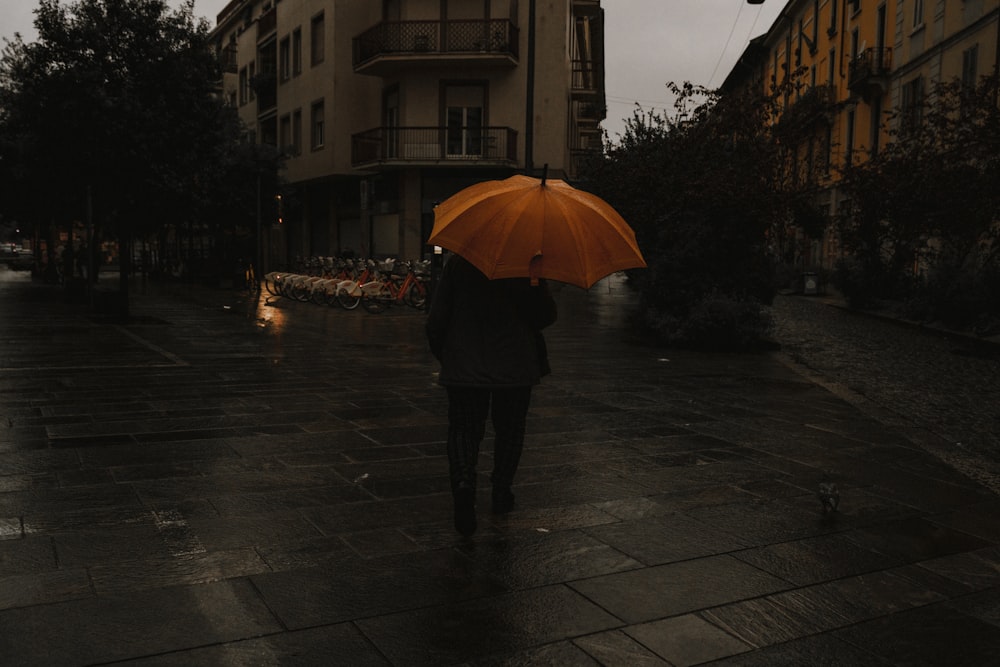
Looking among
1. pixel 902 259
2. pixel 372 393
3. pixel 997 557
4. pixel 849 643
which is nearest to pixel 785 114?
pixel 902 259

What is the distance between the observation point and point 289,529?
472 cm

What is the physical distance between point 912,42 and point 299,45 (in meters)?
22.1

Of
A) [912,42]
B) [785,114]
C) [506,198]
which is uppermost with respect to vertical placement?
[912,42]

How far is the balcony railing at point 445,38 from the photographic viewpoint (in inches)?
1205

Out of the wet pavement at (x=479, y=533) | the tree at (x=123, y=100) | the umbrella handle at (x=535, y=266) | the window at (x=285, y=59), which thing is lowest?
the wet pavement at (x=479, y=533)

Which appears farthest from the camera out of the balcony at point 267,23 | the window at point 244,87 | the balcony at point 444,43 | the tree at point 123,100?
the window at point 244,87

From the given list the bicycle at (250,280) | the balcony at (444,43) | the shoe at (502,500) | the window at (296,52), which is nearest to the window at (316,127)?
the window at (296,52)

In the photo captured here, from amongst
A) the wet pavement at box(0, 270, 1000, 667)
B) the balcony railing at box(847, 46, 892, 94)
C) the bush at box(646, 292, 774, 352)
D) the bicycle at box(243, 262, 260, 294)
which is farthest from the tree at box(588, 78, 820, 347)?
the balcony railing at box(847, 46, 892, 94)

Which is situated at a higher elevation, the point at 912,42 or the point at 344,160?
the point at 912,42

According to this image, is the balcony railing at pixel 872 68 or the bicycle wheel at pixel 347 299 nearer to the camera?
the bicycle wheel at pixel 347 299

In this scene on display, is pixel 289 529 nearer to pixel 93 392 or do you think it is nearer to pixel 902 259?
pixel 93 392

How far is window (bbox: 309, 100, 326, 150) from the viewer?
3669 centimetres

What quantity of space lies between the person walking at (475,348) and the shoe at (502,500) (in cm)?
35

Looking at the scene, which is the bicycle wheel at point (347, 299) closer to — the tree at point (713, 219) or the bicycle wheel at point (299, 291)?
the bicycle wheel at point (299, 291)
